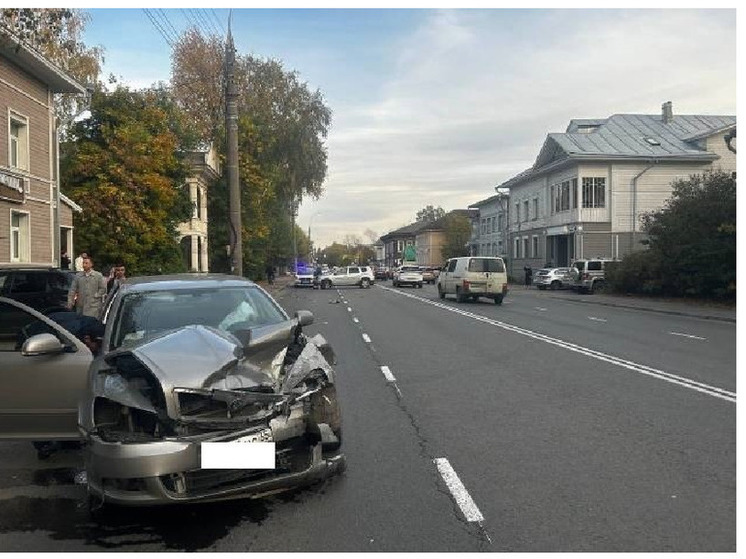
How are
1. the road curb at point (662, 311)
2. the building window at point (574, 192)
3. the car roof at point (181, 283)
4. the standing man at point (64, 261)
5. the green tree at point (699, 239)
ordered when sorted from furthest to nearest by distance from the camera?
the building window at point (574, 192), the green tree at point (699, 239), the standing man at point (64, 261), the road curb at point (662, 311), the car roof at point (181, 283)

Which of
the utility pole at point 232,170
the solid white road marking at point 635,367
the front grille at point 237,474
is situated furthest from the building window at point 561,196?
the front grille at point 237,474

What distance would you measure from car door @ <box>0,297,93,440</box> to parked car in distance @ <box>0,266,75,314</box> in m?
7.58

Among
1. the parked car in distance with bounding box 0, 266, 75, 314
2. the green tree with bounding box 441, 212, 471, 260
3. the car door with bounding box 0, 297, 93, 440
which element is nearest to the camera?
the car door with bounding box 0, 297, 93, 440

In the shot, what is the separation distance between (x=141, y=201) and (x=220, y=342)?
25.1 metres

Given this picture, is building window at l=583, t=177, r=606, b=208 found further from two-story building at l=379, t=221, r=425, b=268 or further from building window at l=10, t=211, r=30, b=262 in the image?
two-story building at l=379, t=221, r=425, b=268

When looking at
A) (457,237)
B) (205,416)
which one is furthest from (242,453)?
(457,237)

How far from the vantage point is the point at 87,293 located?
12.4 m

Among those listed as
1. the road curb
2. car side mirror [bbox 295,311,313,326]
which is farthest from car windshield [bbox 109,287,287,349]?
the road curb

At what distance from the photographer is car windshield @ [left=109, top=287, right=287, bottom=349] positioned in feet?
20.6

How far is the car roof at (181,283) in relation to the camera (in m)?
6.84

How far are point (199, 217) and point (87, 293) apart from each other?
35687mm

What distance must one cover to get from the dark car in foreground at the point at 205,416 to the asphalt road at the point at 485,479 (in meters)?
0.29

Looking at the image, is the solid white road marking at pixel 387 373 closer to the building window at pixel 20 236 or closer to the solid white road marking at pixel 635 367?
the solid white road marking at pixel 635 367

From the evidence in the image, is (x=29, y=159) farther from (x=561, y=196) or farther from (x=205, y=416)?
(x=561, y=196)
